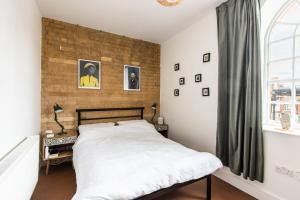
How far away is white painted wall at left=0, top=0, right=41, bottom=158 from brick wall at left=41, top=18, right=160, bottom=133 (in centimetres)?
84

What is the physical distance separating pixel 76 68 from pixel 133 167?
2.34 metres

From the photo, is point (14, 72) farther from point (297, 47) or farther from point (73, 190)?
point (297, 47)

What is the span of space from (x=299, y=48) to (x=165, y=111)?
258 cm

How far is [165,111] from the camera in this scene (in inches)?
152

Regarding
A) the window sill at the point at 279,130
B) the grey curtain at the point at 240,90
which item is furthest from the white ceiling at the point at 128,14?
the window sill at the point at 279,130

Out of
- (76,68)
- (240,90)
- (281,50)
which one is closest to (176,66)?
(240,90)

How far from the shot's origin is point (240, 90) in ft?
6.86

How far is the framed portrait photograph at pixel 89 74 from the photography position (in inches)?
123

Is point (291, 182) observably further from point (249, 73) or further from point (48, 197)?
point (48, 197)

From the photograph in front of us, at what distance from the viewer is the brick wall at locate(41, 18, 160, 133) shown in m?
2.86

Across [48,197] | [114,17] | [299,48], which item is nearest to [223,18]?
[299,48]

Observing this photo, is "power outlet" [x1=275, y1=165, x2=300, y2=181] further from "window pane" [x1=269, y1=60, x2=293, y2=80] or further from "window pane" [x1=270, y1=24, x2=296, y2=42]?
"window pane" [x1=270, y1=24, x2=296, y2=42]

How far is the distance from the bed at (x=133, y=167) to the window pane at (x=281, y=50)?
5.08 ft

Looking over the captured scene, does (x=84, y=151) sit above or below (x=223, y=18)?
below
